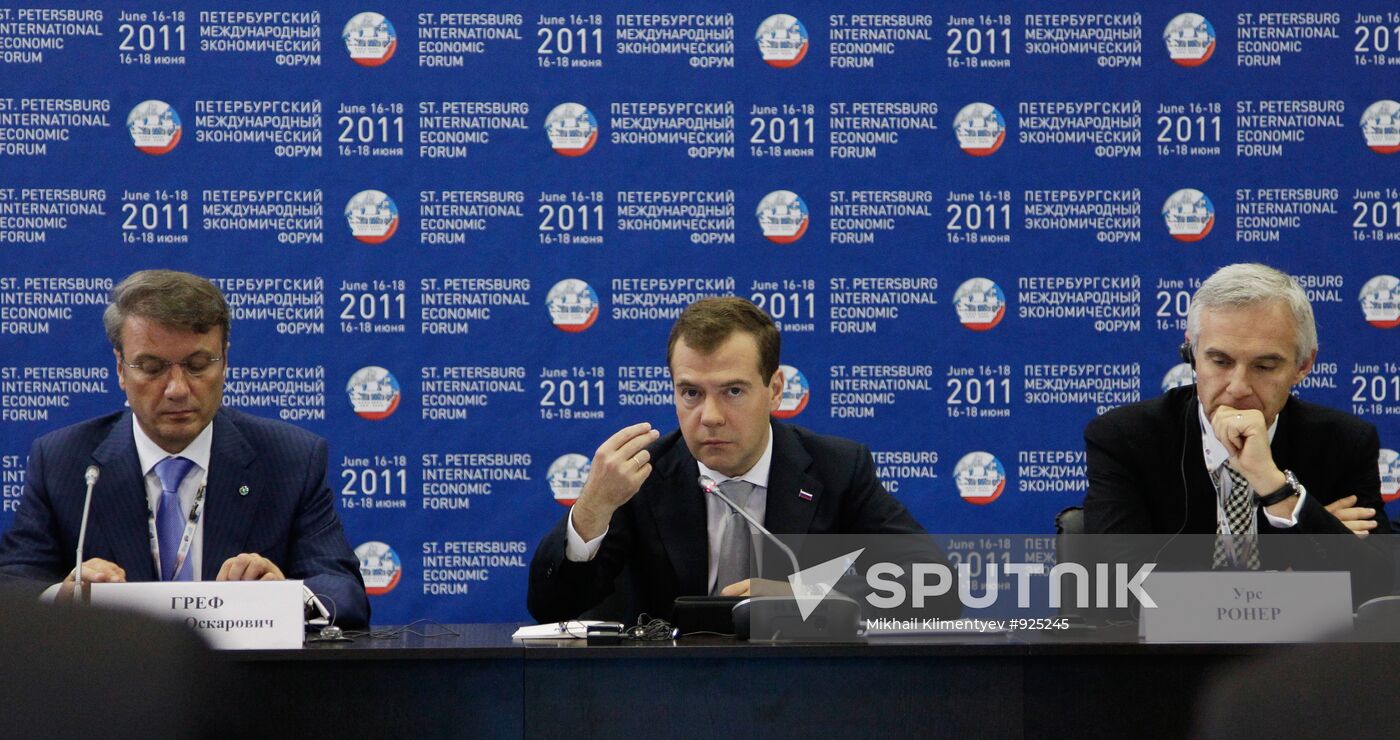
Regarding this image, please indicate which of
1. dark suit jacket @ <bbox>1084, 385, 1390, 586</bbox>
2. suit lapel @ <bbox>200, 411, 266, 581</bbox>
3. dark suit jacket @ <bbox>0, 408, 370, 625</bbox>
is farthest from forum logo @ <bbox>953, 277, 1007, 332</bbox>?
suit lapel @ <bbox>200, 411, 266, 581</bbox>

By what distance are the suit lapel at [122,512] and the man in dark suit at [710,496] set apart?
0.84m

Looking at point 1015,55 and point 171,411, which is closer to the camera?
point 171,411

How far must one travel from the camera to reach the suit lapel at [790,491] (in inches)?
121

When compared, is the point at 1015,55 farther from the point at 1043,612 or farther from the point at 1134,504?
the point at 1043,612

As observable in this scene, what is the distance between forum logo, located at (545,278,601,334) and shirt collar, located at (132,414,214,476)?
1.25 m

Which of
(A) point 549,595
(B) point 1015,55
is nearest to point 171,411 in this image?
(A) point 549,595

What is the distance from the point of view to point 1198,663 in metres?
2.38

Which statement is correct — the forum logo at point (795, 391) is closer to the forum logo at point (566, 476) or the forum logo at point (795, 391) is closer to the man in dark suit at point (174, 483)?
the forum logo at point (566, 476)

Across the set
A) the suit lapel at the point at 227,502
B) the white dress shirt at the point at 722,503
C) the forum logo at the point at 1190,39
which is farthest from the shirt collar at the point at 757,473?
the forum logo at the point at 1190,39

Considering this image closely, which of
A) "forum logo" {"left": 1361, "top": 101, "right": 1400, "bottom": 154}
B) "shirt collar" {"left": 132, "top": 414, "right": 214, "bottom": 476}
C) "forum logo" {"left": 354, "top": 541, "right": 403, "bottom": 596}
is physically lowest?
"forum logo" {"left": 354, "top": 541, "right": 403, "bottom": 596}

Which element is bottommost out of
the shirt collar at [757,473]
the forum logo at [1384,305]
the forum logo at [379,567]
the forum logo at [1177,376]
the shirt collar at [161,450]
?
the forum logo at [379,567]

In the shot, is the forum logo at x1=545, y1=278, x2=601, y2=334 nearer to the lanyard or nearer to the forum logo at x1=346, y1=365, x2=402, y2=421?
the forum logo at x1=346, y1=365, x2=402, y2=421

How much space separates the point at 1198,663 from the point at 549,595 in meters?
1.33

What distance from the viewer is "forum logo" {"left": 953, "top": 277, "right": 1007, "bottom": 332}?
4.08 m
